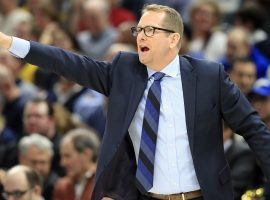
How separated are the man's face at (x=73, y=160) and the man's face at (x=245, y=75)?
177cm

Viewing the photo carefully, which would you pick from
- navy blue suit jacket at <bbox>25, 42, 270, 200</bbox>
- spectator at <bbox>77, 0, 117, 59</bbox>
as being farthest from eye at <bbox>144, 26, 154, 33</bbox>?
spectator at <bbox>77, 0, 117, 59</bbox>

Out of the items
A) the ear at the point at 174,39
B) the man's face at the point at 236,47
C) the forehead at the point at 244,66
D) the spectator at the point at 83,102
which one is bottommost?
the spectator at the point at 83,102

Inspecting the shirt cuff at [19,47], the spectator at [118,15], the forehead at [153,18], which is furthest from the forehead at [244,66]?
the shirt cuff at [19,47]

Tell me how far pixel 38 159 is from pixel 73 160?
0.40m

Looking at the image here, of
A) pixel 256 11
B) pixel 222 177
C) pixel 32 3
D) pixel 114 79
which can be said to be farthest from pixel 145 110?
pixel 32 3

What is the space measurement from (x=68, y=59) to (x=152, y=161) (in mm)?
A: 756

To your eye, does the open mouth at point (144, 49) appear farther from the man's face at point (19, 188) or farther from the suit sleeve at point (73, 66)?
the man's face at point (19, 188)

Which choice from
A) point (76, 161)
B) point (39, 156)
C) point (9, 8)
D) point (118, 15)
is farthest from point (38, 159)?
point (9, 8)

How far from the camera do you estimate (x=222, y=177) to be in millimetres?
4984

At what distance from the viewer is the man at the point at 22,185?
665cm

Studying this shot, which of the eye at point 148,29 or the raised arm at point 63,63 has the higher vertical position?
the eye at point 148,29

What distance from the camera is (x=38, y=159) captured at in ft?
25.4

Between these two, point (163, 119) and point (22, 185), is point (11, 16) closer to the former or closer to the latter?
point (22, 185)

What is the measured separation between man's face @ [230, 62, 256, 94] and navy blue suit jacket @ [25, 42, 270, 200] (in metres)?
3.26
